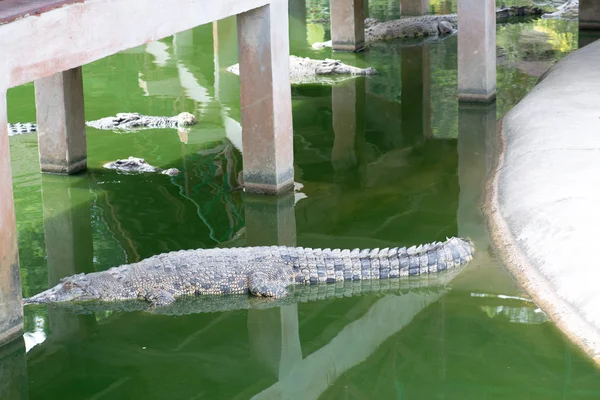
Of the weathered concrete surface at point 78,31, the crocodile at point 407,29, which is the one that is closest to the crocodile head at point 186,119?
the weathered concrete surface at point 78,31

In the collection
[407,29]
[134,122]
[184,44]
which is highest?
[407,29]

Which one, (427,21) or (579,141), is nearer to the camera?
(579,141)

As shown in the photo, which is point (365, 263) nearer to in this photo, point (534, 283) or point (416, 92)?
point (534, 283)

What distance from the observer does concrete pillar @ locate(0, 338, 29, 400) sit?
6570 millimetres

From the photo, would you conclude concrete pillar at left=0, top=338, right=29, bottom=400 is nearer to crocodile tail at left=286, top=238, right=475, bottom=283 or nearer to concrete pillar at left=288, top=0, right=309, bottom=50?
crocodile tail at left=286, top=238, right=475, bottom=283

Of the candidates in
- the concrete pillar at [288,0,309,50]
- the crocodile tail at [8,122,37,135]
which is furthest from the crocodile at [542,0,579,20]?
the crocodile tail at [8,122,37,135]

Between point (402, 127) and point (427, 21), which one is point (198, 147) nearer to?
point (402, 127)

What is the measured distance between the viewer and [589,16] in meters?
19.7

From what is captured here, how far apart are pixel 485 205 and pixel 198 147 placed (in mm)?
4162

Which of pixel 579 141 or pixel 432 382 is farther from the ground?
pixel 579 141

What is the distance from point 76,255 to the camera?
9.19m

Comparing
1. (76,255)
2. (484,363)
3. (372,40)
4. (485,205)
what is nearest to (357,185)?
(485,205)

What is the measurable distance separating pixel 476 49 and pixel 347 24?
5.05 meters

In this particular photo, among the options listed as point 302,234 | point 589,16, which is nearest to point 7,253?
point 302,234
